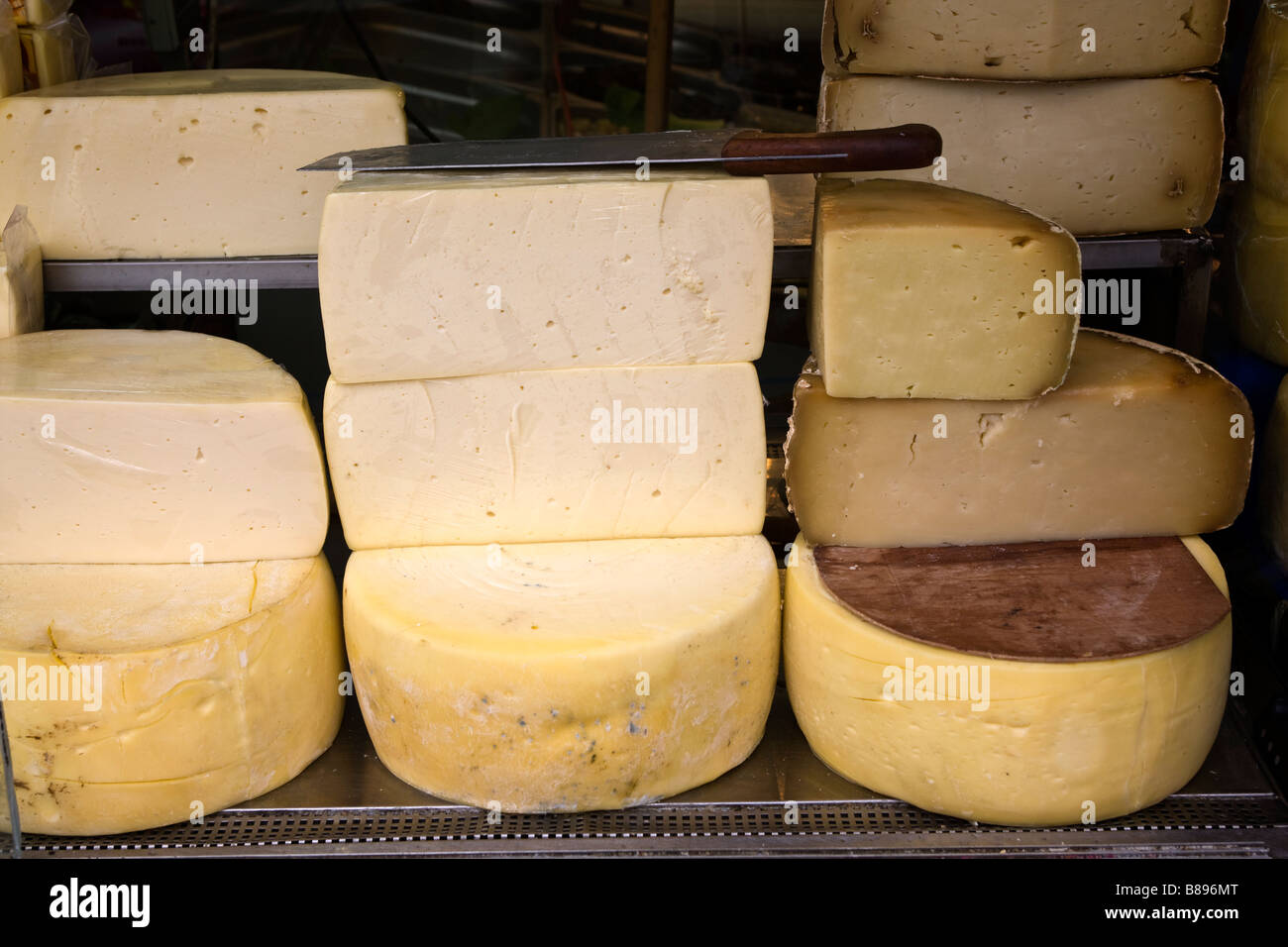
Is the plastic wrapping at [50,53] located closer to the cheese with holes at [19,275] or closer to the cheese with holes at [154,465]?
the cheese with holes at [19,275]

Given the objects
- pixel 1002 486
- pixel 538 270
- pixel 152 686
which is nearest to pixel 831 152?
pixel 538 270

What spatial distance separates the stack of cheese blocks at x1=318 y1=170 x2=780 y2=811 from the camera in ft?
5.46

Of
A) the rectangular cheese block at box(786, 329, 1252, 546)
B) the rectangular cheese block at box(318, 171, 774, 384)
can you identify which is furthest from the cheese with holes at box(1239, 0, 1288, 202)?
the rectangular cheese block at box(318, 171, 774, 384)

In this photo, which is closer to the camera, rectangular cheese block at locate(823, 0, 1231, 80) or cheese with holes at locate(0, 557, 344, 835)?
cheese with holes at locate(0, 557, 344, 835)

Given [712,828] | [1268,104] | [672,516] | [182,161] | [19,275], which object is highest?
[1268,104]

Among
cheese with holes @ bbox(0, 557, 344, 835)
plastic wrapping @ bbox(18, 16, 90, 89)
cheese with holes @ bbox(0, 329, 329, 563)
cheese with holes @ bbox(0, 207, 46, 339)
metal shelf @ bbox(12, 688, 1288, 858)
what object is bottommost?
metal shelf @ bbox(12, 688, 1288, 858)

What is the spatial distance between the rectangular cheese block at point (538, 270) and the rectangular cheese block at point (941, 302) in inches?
4.5

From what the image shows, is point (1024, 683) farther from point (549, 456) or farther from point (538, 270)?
point (538, 270)

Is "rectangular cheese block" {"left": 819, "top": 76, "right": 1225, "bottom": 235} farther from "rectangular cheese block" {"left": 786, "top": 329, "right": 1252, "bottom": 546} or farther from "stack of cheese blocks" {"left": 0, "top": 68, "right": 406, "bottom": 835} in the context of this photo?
"stack of cheese blocks" {"left": 0, "top": 68, "right": 406, "bottom": 835}

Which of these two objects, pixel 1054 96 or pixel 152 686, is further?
pixel 1054 96

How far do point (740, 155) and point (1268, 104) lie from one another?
99cm

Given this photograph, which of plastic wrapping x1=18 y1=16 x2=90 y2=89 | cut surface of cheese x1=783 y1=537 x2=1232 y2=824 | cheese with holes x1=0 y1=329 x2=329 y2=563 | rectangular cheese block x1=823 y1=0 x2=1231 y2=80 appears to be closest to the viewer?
cut surface of cheese x1=783 y1=537 x2=1232 y2=824

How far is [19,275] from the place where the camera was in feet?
6.52
